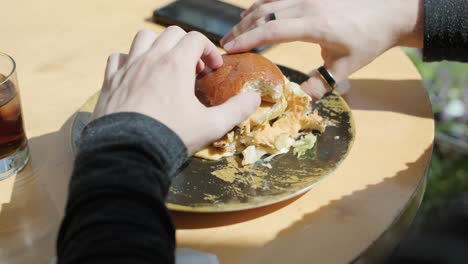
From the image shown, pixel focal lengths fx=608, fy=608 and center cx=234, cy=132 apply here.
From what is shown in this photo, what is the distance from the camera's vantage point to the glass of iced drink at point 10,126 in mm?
1023

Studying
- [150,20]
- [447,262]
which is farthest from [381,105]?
[447,262]

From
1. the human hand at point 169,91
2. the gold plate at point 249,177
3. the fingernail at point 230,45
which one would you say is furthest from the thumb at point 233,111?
the fingernail at point 230,45

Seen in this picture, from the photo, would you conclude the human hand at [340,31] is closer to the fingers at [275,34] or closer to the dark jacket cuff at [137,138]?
the fingers at [275,34]

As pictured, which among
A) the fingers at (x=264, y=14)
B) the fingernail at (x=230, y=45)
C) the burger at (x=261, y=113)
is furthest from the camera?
the fingers at (x=264, y=14)

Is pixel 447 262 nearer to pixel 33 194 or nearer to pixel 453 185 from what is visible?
pixel 453 185

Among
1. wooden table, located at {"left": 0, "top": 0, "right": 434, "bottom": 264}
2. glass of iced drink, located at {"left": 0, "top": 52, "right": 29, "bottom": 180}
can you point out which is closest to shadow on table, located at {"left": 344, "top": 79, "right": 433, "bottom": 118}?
wooden table, located at {"left": 0, "top": 0, "right": 434, "bottom": 264}

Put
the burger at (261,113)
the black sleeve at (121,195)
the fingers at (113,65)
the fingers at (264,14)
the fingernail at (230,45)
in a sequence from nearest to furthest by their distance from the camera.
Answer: the black sleeve at (121,195) → the fingers at (113,65) → the burger at (261,113) → the fingernail at (230,45) → the fingers at (264,14)

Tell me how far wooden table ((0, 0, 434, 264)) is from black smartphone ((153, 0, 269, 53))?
70 millimetres

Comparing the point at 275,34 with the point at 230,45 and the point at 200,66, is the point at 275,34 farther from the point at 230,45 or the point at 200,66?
the point at 200,66

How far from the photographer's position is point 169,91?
0.91 meters

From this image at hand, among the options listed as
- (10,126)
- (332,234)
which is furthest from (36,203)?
(332,234)

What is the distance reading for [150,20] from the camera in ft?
5.21

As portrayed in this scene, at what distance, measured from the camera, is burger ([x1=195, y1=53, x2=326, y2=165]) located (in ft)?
3.59

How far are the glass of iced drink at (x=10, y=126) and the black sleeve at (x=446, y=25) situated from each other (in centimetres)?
87
